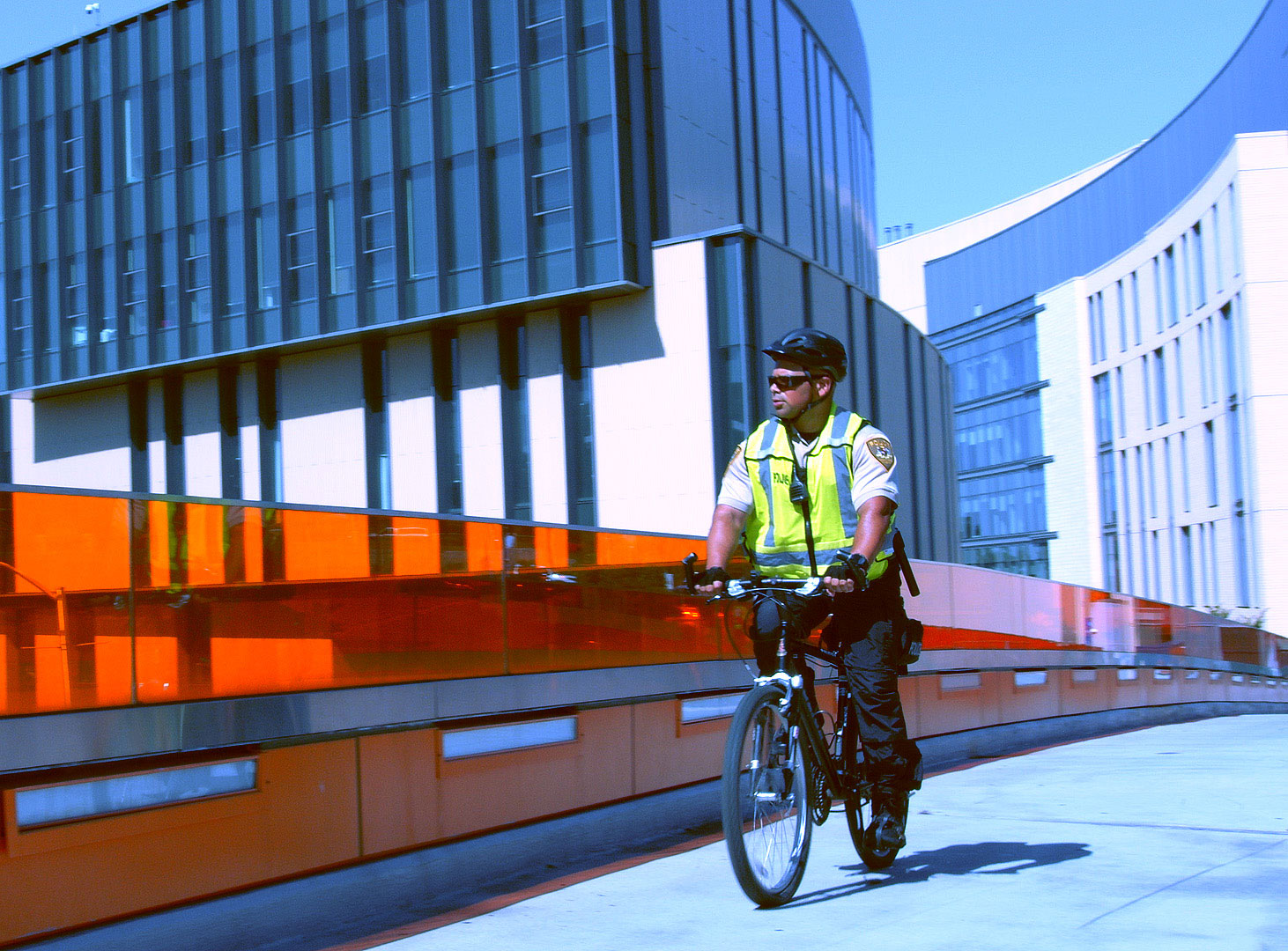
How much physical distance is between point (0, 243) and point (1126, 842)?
40.4 meters

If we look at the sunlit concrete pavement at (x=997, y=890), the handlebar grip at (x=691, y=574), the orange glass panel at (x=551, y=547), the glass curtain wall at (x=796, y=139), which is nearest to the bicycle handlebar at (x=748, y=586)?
the handlebar grip at (x=691, y=574)

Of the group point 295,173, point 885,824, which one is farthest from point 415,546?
point 295,173

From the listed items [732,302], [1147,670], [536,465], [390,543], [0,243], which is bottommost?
[1147,670]

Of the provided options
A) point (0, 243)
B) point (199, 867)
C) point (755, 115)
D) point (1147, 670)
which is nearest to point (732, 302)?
point (755, 115)

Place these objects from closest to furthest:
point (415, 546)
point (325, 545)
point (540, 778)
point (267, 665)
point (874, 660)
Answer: point (874, 660)
point (267, 665)
point (325, 545)
point (415, 546)
point (540, 778)

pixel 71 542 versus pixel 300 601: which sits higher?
pixel 71 542

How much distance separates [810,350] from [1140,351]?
2382 inches

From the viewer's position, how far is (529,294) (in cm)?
3055

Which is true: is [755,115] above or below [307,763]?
above

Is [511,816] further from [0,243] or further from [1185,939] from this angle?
[0,243]

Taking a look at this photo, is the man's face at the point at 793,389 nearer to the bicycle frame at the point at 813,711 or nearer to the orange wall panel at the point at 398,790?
the bicycle frame at the point at 813,711

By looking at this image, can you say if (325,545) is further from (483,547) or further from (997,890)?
(997,890)

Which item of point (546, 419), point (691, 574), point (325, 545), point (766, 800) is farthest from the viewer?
point (546, 419)

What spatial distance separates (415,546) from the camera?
6336 mm
